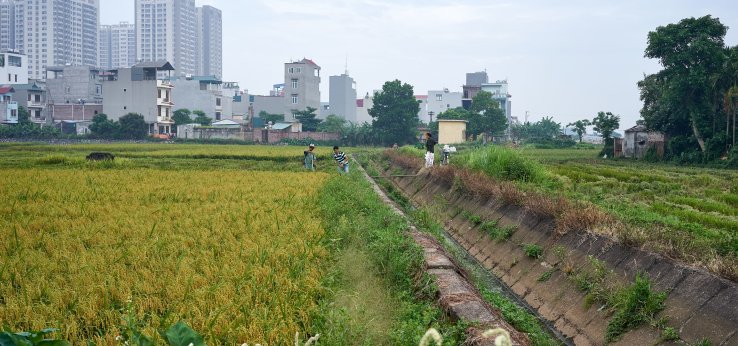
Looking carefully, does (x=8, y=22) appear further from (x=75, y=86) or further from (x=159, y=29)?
(x=75, y=86)

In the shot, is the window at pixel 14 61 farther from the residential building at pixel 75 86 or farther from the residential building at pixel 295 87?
the residential building at pixel 295 87

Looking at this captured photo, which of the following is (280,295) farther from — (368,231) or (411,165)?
(411,165)

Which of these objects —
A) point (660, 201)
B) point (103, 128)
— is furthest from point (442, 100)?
point (660, 201)

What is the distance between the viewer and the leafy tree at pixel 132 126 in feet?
209

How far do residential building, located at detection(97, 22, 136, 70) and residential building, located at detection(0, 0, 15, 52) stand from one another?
113 ft

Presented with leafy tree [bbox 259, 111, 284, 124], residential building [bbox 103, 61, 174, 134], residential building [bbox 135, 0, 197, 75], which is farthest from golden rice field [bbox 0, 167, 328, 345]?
residential building [bbox 135, 0, 197, 75]

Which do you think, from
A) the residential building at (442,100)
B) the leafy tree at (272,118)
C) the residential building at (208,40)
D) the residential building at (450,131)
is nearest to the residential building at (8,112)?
the leafy tree at (272,118)

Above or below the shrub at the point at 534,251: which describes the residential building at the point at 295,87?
above

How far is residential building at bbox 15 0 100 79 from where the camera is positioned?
150375 millimetres

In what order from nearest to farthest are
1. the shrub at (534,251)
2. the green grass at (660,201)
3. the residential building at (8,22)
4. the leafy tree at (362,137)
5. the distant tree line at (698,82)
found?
the green grass at (660,201) < the shrub at (534,251) < the distant tree line at (698,82) < the leafy tree at (362,137) < the residential building at (8,22)

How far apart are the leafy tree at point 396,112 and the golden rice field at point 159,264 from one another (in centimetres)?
5094

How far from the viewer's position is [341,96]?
8556 cm

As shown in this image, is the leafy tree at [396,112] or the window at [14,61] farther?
the window at [14,61]

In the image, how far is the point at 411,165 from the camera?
2661 cm
